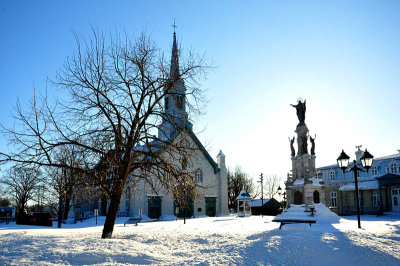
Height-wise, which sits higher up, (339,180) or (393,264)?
(339,180)

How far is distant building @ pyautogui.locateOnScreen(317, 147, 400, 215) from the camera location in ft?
113

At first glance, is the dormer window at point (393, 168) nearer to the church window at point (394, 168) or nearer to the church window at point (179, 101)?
the church window at point (394, 168)

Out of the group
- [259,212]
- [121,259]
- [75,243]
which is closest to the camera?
[121,259]

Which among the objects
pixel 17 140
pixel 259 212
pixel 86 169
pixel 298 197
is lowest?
pixel 259 212

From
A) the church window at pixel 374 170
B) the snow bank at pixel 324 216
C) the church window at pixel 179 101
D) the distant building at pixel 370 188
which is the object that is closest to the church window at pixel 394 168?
the distant building at pixel 370 188

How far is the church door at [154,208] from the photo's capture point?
35.2 metres

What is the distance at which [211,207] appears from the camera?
1602 inches

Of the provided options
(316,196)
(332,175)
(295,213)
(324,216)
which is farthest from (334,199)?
(295,213)

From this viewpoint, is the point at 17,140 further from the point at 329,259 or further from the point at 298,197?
the point at 298,197

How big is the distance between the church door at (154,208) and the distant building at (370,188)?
18.0 meters

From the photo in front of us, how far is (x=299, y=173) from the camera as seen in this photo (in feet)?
95.5

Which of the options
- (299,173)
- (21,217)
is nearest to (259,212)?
(299,173)

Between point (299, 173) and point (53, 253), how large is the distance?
2515cm

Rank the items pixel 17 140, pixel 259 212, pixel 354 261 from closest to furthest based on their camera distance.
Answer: pixel 354 261 → pixel 17 140 → pixel 259 212
